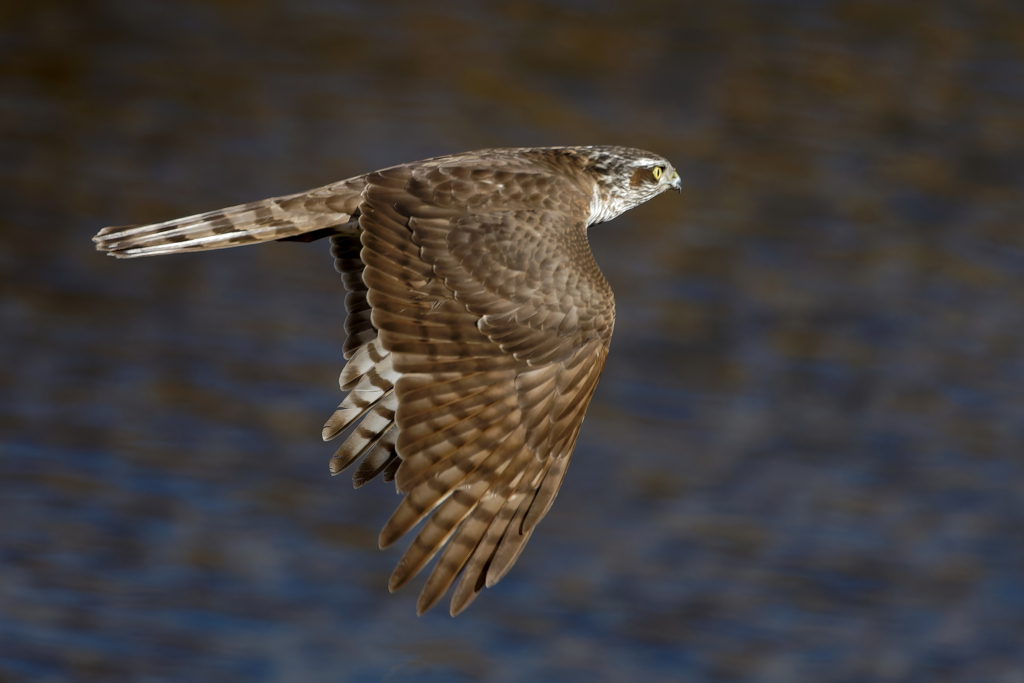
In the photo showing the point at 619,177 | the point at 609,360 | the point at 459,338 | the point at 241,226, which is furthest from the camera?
the point at 609,360

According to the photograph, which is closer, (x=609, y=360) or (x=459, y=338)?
(x=459, y=338)

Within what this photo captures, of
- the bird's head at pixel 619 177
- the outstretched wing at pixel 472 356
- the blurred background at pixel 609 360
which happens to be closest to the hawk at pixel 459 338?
the outstretched wing at pixel 472 356

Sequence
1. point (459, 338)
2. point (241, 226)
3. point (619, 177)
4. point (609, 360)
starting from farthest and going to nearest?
1. point (609, 360)
2. point (619, 177)
3. point (241, 226)
4. point (459, 338)

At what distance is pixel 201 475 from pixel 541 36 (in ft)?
26.3

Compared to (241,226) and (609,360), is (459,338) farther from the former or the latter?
(609,360)

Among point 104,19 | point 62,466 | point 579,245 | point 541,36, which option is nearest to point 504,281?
point 579,245

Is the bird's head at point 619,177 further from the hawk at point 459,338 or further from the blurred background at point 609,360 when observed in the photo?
the blurred background at point 609,360

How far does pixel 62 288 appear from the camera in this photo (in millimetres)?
13586

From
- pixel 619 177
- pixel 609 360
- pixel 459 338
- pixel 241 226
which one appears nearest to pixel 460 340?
pixel 459 338

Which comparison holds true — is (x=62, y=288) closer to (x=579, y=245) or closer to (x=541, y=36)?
(x=541, y=36)

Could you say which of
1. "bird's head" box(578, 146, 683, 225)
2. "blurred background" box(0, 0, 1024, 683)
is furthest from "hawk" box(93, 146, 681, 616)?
"blurred background" box(0, 0, 1024, 683)

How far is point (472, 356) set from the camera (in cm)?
556

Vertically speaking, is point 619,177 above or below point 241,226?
above

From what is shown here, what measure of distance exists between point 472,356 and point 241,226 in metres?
1.27
